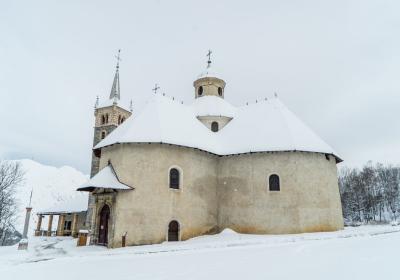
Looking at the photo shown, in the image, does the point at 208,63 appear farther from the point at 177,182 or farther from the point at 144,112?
the point at 177,182

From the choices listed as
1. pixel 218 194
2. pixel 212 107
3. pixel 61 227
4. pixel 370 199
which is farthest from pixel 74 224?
pixel 370 199

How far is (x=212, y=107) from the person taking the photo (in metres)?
31.4

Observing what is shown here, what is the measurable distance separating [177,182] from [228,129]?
28.6ft

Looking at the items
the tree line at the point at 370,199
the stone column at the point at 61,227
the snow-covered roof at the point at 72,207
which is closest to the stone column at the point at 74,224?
the snow-covered roof at the point at 72,207

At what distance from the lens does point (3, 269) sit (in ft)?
39.4

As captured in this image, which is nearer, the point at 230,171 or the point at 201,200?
the point at 201,200

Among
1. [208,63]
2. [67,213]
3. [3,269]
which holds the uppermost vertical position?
[208,63]

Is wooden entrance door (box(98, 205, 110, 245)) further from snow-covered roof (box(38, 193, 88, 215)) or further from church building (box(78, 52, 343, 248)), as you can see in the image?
snow-covered roof (box(38, 193, 88, 215))

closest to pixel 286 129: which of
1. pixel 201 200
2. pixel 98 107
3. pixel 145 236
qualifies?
pixel 201 200

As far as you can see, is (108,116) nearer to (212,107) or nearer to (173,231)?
(212,107)

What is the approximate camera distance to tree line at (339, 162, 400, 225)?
2232 inches

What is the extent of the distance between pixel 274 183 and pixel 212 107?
10927mm

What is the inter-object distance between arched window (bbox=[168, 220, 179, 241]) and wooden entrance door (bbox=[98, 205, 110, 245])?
4202mm

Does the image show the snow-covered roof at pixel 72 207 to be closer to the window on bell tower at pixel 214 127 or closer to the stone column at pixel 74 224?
the stone column at pixel 74 224
